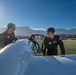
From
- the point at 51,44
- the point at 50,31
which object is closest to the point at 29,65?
the point at 50,31

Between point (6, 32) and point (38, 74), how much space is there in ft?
12.9

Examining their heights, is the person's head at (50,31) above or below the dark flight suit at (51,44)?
above

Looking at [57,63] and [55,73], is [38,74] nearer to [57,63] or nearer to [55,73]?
[55,73]

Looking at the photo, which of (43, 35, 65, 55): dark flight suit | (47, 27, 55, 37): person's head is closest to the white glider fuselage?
(47, 27, 55, 37): person's head

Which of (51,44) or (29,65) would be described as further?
(51,44)

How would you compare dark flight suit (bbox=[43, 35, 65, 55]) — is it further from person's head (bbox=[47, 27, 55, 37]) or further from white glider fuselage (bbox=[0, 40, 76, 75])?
white glider fuselage (bbox=[0, 40, 76, 75])

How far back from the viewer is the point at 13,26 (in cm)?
691

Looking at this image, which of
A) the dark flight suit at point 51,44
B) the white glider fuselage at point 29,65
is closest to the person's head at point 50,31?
the dark flight suit at point 51,44

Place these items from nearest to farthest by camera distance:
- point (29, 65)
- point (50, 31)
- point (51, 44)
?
1. point (29, 65)
2. point (50, 31)
3. point (51, 44)

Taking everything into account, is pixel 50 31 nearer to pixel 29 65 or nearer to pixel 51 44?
pixel 51 44

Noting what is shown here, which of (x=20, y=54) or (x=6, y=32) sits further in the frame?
(x=6, y=32)

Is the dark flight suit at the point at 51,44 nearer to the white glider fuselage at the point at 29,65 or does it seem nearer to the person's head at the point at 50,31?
the person's head at the point at 50,31

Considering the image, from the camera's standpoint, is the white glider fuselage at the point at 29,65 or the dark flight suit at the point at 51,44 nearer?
the white glider fuselage at the point at 29,65

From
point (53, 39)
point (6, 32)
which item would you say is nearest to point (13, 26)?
point (6, 32)
